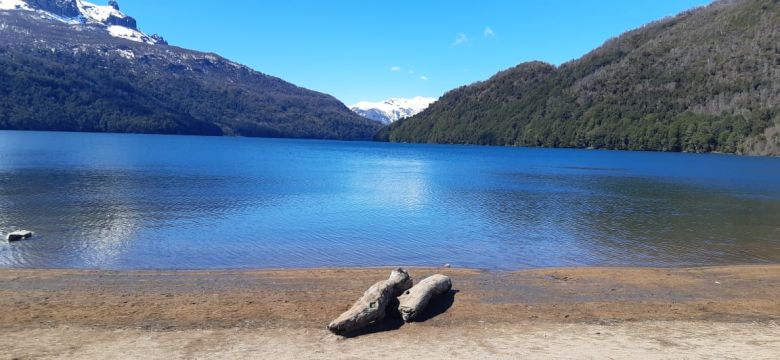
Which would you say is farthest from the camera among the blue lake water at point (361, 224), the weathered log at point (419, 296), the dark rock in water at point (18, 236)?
the dark rock in water at point (18, 236)

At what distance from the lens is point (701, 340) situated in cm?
1184

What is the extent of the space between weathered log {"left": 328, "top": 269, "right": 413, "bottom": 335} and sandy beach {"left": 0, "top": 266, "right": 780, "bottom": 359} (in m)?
0.25

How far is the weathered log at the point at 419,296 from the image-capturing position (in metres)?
13.2

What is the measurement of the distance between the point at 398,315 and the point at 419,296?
2.21 ft

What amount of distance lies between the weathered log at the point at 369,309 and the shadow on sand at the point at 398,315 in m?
0.13

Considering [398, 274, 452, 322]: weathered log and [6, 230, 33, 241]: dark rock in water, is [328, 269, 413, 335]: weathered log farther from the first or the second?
[6, 230, 33, 241]: dark rock in water

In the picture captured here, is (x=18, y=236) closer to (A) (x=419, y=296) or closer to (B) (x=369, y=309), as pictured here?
(B) (x=369, y=309)

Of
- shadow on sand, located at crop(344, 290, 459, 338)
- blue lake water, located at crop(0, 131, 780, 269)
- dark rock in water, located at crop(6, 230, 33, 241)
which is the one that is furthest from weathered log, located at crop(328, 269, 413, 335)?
dark rock in water, located at crop(6, 230, 33, 241)

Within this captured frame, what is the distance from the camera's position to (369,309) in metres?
12.4

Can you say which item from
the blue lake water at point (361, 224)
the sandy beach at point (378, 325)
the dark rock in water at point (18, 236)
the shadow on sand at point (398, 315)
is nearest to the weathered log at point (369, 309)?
the shadow on sand at point (398, 315)

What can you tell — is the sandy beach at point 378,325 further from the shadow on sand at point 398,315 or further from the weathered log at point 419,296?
the weathered log at point 419,296

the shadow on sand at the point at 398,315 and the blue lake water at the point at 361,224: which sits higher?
the shadow on sand at the point at 398,315

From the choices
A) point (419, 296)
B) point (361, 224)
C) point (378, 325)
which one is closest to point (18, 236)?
point (361, 224)

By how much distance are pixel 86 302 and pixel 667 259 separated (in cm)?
2075
